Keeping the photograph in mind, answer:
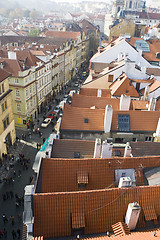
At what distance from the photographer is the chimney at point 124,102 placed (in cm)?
3231

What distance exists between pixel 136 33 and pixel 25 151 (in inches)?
2183

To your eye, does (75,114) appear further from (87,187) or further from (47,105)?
(47,105)

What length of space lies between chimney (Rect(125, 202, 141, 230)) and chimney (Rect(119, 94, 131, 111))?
1869 centimetres

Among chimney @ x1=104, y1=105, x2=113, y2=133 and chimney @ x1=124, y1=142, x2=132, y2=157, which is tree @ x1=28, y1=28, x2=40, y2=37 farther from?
chimney @ x1=124, y1=142, x2=132, y2=157

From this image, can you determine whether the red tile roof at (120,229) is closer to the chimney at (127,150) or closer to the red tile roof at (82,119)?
the chimney at (127,150)

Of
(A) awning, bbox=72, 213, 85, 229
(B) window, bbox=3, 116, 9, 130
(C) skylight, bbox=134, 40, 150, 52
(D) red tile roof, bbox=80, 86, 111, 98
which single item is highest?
(C) skylight, bbox=134, 40, 150, 52

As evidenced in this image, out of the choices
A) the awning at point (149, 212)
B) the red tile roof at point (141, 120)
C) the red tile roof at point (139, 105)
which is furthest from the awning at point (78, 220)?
the red tile roof at point (139, 105)

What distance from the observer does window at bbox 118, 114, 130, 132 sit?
2931 centimetres

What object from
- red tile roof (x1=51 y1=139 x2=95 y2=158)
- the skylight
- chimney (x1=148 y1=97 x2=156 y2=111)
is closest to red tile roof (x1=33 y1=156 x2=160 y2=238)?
red tile roof (x1=51 y1=139 x2=95 y2=158)

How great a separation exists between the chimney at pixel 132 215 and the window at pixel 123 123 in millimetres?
14162

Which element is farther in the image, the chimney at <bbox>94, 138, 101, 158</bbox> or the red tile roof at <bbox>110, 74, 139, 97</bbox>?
the red tile roof at <bbox>110, 74, 139, 97</bbox>

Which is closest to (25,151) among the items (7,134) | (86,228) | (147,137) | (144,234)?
(7,134)

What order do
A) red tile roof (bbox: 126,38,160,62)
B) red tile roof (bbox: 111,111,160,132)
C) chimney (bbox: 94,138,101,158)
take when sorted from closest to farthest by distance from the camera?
chimney (bbox: 94,138,101,158) < red tile roof (bbox: 111,111,160,132) < red tile roof (bbox: 126,38,160,62)

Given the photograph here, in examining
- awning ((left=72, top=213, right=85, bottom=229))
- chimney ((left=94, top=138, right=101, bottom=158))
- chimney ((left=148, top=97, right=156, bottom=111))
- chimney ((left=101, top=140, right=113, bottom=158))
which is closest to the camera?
awning ((left=72, top=213, right=85, bottom=229))
